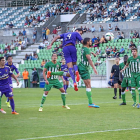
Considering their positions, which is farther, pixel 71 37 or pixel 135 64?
pixel 135 64

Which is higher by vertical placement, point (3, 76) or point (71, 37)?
point (71, 37)

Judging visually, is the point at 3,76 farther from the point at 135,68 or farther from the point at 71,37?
the point at 135,68

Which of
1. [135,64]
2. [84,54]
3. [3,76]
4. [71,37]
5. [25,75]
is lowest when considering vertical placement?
[25,75]

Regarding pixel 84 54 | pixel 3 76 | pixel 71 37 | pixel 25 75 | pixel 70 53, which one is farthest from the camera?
pixel 25 75

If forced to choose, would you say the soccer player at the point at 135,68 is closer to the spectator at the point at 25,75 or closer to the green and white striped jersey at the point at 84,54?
the green and white striped jersey at the point at 84,54

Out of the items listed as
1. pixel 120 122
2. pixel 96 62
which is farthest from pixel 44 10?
pixel 120 122

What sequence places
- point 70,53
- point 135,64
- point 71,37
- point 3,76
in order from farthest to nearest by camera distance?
point 135,64 < point 70,53 < point 71,37 < point 3,76

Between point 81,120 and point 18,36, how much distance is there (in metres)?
38.8

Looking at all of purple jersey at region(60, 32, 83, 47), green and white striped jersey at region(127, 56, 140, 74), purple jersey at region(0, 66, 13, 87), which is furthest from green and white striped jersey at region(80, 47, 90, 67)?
purple jersey at region(0, 66, 13, 87)

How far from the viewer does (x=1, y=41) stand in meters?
49.3

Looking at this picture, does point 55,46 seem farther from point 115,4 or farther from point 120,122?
point 120,122

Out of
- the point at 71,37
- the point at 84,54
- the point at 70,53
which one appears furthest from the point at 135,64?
the point at 71,37

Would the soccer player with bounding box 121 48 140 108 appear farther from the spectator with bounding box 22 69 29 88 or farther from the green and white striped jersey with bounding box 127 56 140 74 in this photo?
the spectator with bounding box 22 69 29 88

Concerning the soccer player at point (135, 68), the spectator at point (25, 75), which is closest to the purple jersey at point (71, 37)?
the soccer player at point (135, 68)
